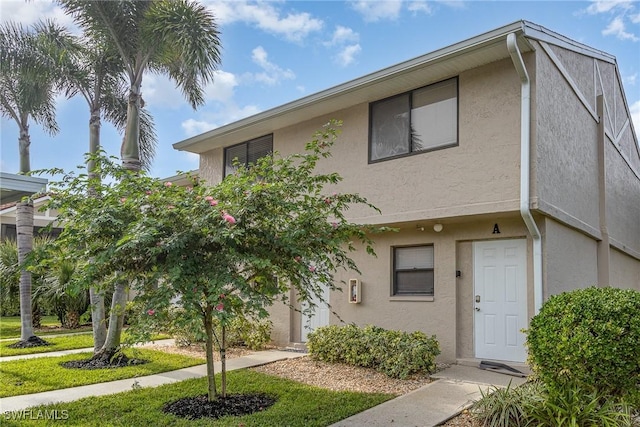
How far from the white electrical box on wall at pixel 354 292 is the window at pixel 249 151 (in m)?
4.09

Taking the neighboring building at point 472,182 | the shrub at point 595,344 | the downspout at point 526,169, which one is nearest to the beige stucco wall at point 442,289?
the neighboring building at point 472,182

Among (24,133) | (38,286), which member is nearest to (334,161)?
(24,133)

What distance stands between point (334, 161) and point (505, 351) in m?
5.16

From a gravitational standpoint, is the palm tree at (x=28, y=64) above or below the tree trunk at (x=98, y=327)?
above

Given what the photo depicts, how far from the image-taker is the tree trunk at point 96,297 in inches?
249

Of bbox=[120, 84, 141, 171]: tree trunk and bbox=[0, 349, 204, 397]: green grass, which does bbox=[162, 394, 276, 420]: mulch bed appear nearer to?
bbox=[0, 349, 204, 397]: green grass

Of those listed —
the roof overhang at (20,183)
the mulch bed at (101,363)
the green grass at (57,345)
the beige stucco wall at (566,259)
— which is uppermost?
the roof overhang at (20,183)

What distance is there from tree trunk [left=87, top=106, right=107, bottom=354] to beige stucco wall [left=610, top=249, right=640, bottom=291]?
11.8 meters

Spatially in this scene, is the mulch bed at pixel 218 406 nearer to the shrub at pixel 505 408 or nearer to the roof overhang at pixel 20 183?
the shrub at pixel 505 408

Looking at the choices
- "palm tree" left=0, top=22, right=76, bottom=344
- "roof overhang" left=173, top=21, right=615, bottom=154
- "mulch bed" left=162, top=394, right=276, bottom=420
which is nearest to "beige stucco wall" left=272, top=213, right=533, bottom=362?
"roof overhang" left=173, top=21, right=615, bottom=154

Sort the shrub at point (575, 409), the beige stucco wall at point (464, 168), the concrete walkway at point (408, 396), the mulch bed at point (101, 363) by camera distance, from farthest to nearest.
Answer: the mulch bed at point (101, 363)
the beige stucco wall at point (464, 168)
the concrete walkway at point (408, 396)
the shrub at point (575, 409)

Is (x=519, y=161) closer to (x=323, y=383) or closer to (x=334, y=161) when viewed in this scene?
(x=334, y=161)

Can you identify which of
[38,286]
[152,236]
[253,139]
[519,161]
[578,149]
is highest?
[253,139]

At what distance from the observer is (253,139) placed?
12562 mm
